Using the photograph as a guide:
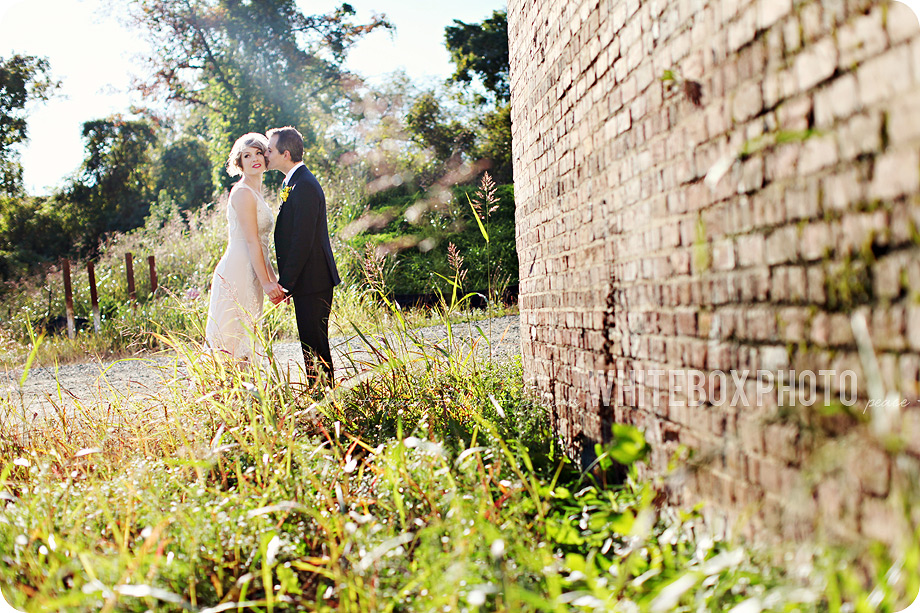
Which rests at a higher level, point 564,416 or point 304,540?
point 564,416

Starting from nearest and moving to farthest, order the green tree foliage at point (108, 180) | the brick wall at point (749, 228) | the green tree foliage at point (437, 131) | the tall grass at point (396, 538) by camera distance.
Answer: the brick wall at point (749, 228) < the tall grass at point (396, 538) < the green tree foliage at point (437, 131) < the green tree foliage at point (108, 180)

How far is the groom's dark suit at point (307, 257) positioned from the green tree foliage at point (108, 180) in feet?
66.6

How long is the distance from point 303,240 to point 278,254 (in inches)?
10.1

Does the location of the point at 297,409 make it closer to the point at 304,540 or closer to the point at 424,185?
the point at 304,540

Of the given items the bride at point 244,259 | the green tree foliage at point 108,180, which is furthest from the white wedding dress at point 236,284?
the green tree foliage at point 108,180

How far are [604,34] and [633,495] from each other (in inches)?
67.0

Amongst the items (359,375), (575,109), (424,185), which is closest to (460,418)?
(359,375)

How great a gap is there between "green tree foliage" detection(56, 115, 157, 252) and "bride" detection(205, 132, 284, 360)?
65.1 ft

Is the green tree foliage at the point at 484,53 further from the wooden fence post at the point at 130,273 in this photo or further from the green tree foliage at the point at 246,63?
the wooden fence post at the point at 130,273

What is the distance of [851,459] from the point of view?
4.13 feet

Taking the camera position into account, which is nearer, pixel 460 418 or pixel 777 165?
pixel 777 165

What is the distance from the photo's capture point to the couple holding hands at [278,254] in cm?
411

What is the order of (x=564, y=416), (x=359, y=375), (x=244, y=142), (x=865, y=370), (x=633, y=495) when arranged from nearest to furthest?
(x=865, y=370), (x=633, y=495), (x=564, y=416), (x=359, y=375), (x=244, y=142)

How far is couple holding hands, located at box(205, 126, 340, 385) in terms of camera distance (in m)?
4.11
